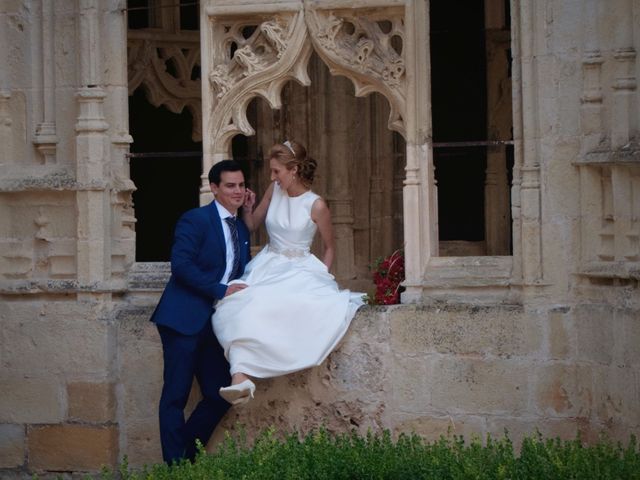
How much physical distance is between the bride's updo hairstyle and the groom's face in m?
0.26

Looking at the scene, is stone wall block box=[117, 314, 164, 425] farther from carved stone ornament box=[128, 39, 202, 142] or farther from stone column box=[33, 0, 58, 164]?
carved stone ornament box=[128, 39, 202, 142]

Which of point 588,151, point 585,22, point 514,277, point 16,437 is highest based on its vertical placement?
point 585,22

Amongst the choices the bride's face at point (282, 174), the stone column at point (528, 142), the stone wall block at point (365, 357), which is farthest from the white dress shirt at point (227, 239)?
the stone column at point (528, 142)

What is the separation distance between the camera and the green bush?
→ 7738mm

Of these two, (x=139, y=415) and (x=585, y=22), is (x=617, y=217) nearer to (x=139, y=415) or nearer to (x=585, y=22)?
(x=585, y=22)

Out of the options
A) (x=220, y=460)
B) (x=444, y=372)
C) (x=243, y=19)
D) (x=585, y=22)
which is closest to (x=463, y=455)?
(x=220, y=460)

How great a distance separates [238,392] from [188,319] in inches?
22.1

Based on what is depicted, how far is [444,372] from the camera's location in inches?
400

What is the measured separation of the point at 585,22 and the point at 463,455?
116 inches

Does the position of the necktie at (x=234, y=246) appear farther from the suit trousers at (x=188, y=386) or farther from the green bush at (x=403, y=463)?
the green bush at (x=403, y=463)

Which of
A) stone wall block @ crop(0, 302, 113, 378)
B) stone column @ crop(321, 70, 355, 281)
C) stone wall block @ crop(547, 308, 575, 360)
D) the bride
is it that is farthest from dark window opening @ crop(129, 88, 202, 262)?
stone wall block @ crop(547, 308, 575, 360)

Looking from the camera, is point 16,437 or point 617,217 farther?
point 16,437

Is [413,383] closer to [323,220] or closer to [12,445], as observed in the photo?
[323,220]

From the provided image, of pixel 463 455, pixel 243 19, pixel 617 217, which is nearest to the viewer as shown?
pixel 463 455
